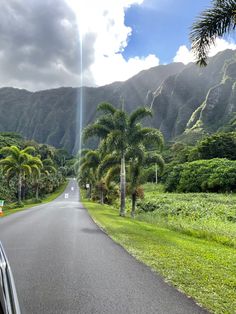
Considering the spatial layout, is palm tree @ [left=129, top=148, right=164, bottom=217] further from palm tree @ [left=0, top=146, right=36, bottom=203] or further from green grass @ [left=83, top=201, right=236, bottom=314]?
palm tree @ [left=0, top=146, right=36, bottom=203]

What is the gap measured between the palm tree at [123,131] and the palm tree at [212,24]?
45.3 ft

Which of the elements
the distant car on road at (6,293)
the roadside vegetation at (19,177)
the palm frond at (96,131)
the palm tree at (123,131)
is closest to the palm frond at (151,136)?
the palm tree at (123,131)

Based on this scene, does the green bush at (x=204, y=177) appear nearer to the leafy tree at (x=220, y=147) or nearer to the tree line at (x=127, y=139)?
the leafy tree at (x=220, y=147)

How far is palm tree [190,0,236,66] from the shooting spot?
1047cm

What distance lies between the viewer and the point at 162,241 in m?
11.4

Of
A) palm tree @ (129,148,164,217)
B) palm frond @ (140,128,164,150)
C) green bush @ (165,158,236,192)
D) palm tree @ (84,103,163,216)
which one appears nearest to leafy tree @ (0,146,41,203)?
palm tree @ (84,103,163,216)

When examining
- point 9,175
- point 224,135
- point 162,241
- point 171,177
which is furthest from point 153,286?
point 224,135

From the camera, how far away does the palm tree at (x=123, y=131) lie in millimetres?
25234

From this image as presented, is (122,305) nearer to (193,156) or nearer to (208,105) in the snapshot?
(193,156)

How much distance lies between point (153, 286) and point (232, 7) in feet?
28.0

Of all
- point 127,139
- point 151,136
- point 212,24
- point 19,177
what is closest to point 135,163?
Result: point 127,139

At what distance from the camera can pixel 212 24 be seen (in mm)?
10758

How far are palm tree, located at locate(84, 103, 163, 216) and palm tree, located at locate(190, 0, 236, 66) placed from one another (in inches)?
544

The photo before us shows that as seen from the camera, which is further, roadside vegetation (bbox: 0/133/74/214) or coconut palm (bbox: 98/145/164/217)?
roadside vegetation (bbox: 0/133/74/214)
